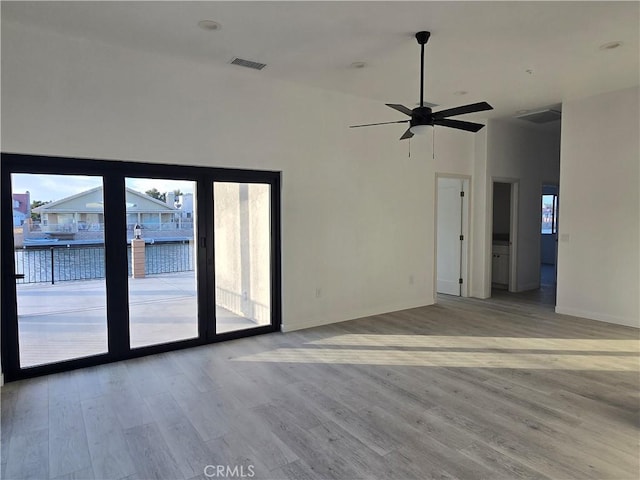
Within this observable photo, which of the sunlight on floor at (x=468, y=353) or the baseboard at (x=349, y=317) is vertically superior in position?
the baseboard at (x=349, y=317)

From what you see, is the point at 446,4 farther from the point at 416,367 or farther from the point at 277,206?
the point at 416,367

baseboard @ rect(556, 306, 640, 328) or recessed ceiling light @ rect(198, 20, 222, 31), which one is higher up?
recessed ceiling light @ rect(198, 20, 222, 31)

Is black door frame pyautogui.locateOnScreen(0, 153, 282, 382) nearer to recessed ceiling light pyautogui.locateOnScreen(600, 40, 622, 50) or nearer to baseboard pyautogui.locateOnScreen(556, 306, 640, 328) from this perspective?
recessed ceiling light pyautogui.locateOnScreen(600, 40, 622, 50)

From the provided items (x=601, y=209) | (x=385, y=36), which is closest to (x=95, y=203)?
(x=385, y=36)

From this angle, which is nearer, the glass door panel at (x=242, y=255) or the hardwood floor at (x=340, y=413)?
the hardwood floor at (x=340, y=413)

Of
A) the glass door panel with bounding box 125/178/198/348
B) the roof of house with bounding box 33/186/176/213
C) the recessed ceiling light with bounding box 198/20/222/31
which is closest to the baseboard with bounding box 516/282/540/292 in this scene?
the glass door panel with bounding box 125/178/198/348

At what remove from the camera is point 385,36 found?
3.74 meters

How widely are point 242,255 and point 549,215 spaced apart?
32.3ft

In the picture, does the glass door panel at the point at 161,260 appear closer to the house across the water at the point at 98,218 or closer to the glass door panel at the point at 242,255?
the house across the water at the point at 98,218

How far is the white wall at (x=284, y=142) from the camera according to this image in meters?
3.68

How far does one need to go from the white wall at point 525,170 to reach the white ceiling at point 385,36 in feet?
6.92

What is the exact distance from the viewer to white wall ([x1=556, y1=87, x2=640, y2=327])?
5426mm

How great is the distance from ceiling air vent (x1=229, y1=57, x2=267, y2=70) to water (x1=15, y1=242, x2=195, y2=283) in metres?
2.11

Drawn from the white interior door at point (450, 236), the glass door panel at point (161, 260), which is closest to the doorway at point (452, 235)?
the white interior door at point (450, 236)
